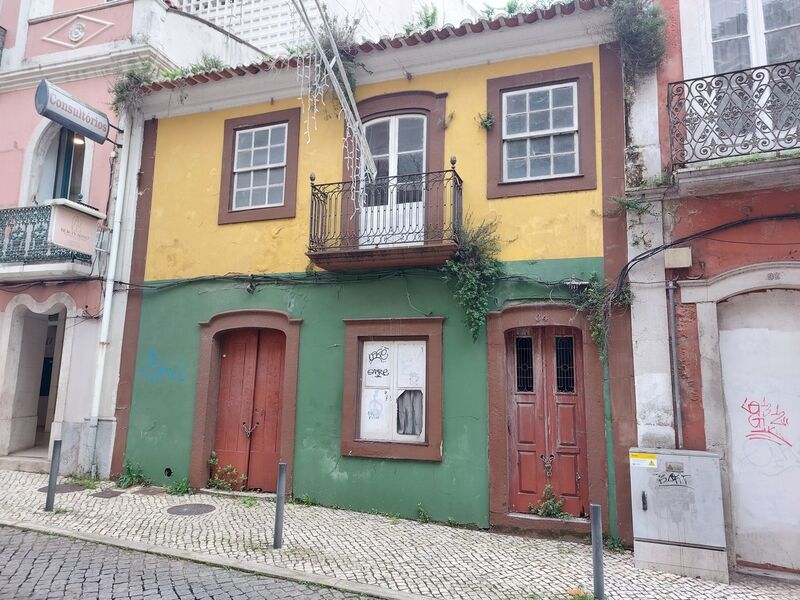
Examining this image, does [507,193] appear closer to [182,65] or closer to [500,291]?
[500,291]

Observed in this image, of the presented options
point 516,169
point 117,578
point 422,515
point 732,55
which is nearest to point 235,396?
A: point 422,515

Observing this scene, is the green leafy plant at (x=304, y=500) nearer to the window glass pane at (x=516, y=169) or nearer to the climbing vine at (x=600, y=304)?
the climbing vine at (x=600, y=304)

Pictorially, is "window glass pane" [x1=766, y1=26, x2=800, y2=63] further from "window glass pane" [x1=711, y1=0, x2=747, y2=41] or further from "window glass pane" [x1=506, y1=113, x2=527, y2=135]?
"window glass pane" [x1=506, y1=113, x2=527, y2=135]

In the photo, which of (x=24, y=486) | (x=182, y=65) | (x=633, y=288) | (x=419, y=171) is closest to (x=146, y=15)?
(x=182, y=65)

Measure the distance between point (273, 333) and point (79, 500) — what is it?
358 centimetres

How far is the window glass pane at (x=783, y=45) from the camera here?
670cm

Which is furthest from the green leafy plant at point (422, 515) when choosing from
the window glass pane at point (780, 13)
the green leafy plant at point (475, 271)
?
the window glass pane at point (780, 13)

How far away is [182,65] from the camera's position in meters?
10.9

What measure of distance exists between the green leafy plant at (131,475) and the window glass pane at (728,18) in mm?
10419

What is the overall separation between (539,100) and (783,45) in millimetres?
2929

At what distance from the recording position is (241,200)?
9.32m

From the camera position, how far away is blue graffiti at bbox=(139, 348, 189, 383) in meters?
9.05

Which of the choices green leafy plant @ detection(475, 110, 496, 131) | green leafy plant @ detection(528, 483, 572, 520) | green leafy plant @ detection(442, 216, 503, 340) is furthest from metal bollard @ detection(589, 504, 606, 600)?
green leafy plant @ detection(475, 110, 496, 131)

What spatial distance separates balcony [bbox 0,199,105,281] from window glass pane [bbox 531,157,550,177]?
721cm
